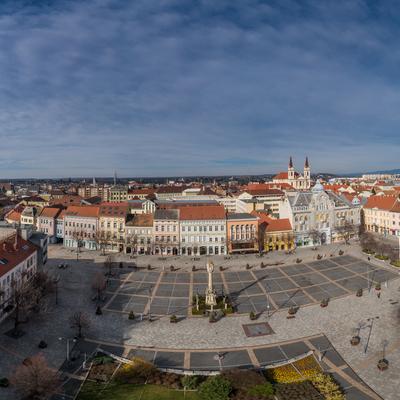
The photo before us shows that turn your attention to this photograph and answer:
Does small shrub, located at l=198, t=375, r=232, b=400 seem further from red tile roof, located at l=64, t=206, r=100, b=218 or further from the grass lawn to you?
red tile roof, located at l=64, t=206, r=100, b=218

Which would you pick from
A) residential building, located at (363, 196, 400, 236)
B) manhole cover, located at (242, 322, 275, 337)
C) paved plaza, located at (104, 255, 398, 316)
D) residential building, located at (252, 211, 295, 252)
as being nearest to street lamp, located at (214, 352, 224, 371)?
manhole cover, located at (242, 322, 275, 337)

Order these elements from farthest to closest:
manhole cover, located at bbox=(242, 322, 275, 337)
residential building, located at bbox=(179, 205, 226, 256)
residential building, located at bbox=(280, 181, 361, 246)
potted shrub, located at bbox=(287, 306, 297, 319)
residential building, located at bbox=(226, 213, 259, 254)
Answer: residential building, located at bbox=(280, 181, 361, 246) → residential building, located at bbox=(179, 205, 226, 256) → residential building, located at bbox=(226, 213, 259, 254) → potted shrub, located at bbox=(287, 306, 297, 319) → manhole cover, located at bbox=(242, 322, 275, 337)

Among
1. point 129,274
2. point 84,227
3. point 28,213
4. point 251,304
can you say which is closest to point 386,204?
point 251,304

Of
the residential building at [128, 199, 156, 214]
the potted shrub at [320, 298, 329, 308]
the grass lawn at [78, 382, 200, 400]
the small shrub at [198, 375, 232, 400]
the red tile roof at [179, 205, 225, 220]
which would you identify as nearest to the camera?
the small shrub at [198, 375, 232, 400]

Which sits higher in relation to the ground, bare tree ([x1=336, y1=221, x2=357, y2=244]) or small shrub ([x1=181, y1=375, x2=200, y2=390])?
bare tree ([x1=336, y1=221, x2=357, y2=244])

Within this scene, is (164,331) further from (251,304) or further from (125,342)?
(251,304)

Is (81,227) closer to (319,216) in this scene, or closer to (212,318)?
(212,318)

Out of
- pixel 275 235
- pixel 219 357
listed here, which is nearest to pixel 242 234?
pixel 275 235
